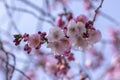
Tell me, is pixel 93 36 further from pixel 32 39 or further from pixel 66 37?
pixel 32 39

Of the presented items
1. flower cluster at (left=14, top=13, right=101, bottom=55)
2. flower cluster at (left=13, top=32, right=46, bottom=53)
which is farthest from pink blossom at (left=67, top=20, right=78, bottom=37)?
flower cluster at (left=13, top=32, right=46, bottom=53)

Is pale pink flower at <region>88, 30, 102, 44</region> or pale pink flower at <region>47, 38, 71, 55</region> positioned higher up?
pale pink flower at <region>88, 30, 102, 44</region>

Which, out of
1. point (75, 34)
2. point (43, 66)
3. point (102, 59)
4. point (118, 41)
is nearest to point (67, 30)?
point (75, 34)

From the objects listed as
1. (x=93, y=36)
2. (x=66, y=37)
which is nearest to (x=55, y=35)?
(x=66, y=37)

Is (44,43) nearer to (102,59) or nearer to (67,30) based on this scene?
(67,30)

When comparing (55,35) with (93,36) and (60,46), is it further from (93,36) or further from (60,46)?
(93,36)

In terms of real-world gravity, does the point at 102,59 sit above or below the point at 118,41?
below

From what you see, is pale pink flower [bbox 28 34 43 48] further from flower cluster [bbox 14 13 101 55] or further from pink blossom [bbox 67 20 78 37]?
pink blossom [bbox 67 20 78 37]

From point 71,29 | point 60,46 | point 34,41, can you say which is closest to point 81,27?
point 71,29
